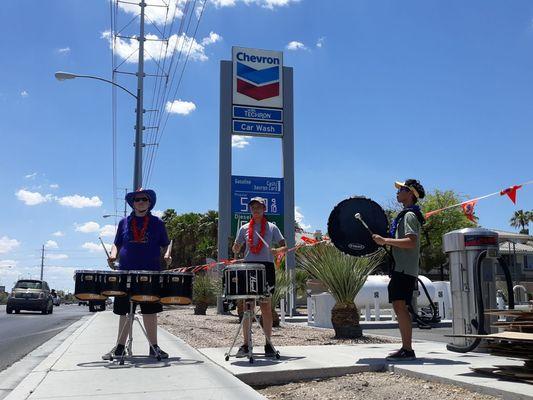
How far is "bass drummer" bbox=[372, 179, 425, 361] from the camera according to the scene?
18.3 feet

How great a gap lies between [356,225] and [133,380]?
9.53ft

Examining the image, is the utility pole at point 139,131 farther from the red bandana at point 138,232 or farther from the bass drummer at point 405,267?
the bass drummer at point 405,267

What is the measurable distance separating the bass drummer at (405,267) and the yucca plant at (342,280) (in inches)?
118

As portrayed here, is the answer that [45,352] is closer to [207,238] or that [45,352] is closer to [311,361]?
[311,361]

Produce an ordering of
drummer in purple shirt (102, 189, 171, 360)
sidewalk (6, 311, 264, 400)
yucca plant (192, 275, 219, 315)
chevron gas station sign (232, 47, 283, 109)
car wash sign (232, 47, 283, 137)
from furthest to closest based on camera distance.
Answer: chevron gas station sign (232, 47, 283, 109), car wash sign (232, 47, 283, 137), yucca plant (192, 275, 219, 315), drummer in purple shirt (102, 189, 171, 360), sidewalk (6, 311, 264, 400)

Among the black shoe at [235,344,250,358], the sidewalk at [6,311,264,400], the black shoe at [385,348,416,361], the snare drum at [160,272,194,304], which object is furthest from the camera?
the snare drum at [160,272,194,304]

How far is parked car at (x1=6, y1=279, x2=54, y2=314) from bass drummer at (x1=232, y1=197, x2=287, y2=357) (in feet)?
76.5

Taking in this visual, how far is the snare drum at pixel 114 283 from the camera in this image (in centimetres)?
606

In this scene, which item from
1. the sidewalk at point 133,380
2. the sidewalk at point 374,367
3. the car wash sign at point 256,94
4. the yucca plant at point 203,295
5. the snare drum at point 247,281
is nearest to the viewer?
the sidewalk at point 374,367

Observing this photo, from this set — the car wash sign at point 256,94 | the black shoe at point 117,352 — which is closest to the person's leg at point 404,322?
the black shoe at point 117,352

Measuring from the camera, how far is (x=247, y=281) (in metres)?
5.82

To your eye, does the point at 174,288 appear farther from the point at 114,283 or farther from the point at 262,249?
the point at 262,249

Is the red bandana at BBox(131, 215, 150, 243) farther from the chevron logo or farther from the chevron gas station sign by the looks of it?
the chevron logo

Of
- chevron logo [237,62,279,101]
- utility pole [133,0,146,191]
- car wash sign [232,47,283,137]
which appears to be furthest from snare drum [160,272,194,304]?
utility pole [133,0,146,191]
